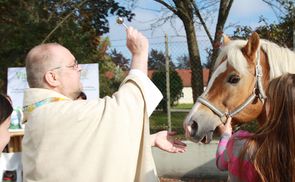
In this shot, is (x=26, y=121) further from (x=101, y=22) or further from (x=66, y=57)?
(x=101, y=22)

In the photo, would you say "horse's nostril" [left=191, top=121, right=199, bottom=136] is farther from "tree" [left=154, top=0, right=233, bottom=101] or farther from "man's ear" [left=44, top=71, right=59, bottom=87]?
"tree" [left=154, top=0, right=233, bottom=101]

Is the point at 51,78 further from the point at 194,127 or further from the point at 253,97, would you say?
the point at 253,97

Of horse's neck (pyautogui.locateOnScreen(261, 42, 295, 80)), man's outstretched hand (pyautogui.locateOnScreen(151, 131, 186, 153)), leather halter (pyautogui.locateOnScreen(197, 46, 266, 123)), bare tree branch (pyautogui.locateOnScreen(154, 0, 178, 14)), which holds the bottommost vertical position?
man's outstretched hand (pyautogui.locateOnScreen(151, 131, 186, 153))

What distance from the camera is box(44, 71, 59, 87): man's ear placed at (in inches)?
82.4

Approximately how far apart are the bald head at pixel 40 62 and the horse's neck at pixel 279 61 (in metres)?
1.75

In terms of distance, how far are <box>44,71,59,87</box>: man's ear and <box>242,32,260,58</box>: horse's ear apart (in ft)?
5.60

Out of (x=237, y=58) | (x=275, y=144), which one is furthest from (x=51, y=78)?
(x=237, y=58)

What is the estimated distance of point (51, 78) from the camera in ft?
6.89

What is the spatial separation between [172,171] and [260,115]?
4253 mm

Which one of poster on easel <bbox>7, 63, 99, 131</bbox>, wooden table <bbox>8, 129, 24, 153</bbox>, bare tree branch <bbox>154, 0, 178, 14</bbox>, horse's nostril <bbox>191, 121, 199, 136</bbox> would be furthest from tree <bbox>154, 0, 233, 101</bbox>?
horse's nostril <bbox>191, 121, 199, 136</bbox>

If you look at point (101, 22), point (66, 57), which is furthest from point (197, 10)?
point (66, 57)

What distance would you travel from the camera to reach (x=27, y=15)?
26.9ft

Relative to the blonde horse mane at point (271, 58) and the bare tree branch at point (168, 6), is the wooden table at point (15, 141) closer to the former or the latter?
the blonde horse mane at point (271, 58)

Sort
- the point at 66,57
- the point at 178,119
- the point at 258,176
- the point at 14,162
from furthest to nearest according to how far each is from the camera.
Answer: the point at 178,119 < the point at 14,162 < the point at 66,57 < the point at 258,176
